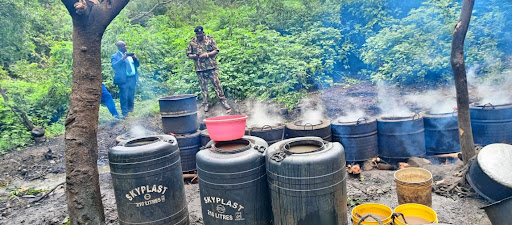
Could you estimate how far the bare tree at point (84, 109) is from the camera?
12.4 ft

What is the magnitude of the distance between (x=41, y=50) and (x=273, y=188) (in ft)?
58.2

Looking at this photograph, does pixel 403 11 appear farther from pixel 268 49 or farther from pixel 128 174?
pixel 128 174

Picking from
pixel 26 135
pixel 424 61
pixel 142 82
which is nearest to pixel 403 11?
pixel 424 61

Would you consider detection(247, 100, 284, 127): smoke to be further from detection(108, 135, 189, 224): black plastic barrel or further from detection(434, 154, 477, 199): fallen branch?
detection(434, 154, 477, 199): fallen branch

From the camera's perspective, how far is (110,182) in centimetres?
647

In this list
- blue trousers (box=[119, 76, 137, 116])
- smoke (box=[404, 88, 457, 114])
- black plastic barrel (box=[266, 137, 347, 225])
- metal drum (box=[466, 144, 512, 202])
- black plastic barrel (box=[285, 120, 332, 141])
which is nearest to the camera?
black plastic barrel (box=[266, 137, 347, 225])

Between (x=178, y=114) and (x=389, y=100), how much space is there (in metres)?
6.31

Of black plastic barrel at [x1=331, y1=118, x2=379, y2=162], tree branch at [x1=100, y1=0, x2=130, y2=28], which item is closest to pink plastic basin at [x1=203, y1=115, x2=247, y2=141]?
tree branch at [x1=100, y1=0, x2=130, y2=28]

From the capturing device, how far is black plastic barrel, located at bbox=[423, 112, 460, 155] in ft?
20.2

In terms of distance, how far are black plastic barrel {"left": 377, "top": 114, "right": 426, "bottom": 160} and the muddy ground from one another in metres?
0.52

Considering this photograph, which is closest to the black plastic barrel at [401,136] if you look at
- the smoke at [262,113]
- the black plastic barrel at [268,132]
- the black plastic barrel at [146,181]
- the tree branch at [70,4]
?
the black plastic barrel at [268,132]

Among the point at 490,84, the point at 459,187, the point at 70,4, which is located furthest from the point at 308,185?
the point at 490,84

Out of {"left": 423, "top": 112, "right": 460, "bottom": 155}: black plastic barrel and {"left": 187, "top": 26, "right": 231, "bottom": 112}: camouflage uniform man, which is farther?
{"left": 187, "top": 26, "right": 231, "bottom": 112}: camouflage uniform man

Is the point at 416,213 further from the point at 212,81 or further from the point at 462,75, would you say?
the point at 212,81
